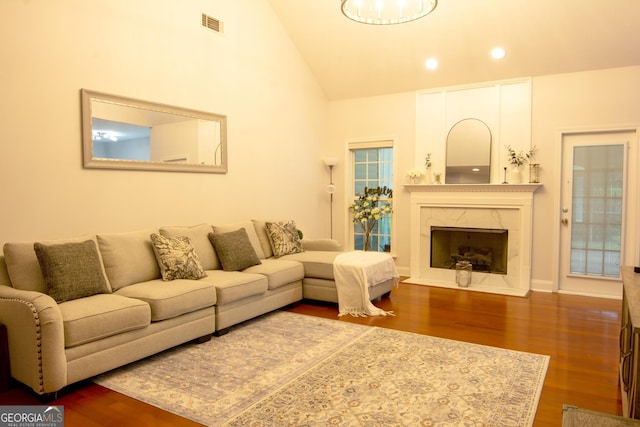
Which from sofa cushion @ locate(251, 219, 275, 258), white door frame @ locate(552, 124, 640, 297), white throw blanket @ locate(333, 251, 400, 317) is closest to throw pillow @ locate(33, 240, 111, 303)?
sofa cushion @ locate(251, 219, 275, 258)

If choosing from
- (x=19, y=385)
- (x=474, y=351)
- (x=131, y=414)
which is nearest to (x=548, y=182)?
(x=474, y=351)

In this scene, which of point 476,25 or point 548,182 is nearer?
point 476,25

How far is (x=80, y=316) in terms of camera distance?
9.04 feet

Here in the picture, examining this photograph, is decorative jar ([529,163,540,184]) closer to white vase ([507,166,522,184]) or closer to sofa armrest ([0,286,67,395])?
white vase ([507,166,522,184])

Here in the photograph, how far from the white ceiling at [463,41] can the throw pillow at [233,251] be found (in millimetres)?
3096

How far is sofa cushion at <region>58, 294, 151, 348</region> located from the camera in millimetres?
2709

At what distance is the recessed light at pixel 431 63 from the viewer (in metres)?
5.79

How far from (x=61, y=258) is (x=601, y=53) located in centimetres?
574

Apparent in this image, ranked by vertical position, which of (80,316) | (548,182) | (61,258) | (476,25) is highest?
(476,25)

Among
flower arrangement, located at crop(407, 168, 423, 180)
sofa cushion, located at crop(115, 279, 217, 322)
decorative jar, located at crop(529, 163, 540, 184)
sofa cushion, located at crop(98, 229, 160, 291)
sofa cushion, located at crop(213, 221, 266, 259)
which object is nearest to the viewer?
sofa cushion, located at crop(115, 279, 217, 322)

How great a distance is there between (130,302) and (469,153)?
458 centimetres

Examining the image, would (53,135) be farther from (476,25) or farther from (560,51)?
(560,51)

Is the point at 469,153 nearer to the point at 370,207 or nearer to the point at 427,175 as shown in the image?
the point at 427,175

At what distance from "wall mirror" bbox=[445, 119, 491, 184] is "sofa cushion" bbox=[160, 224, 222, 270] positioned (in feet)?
11.0
